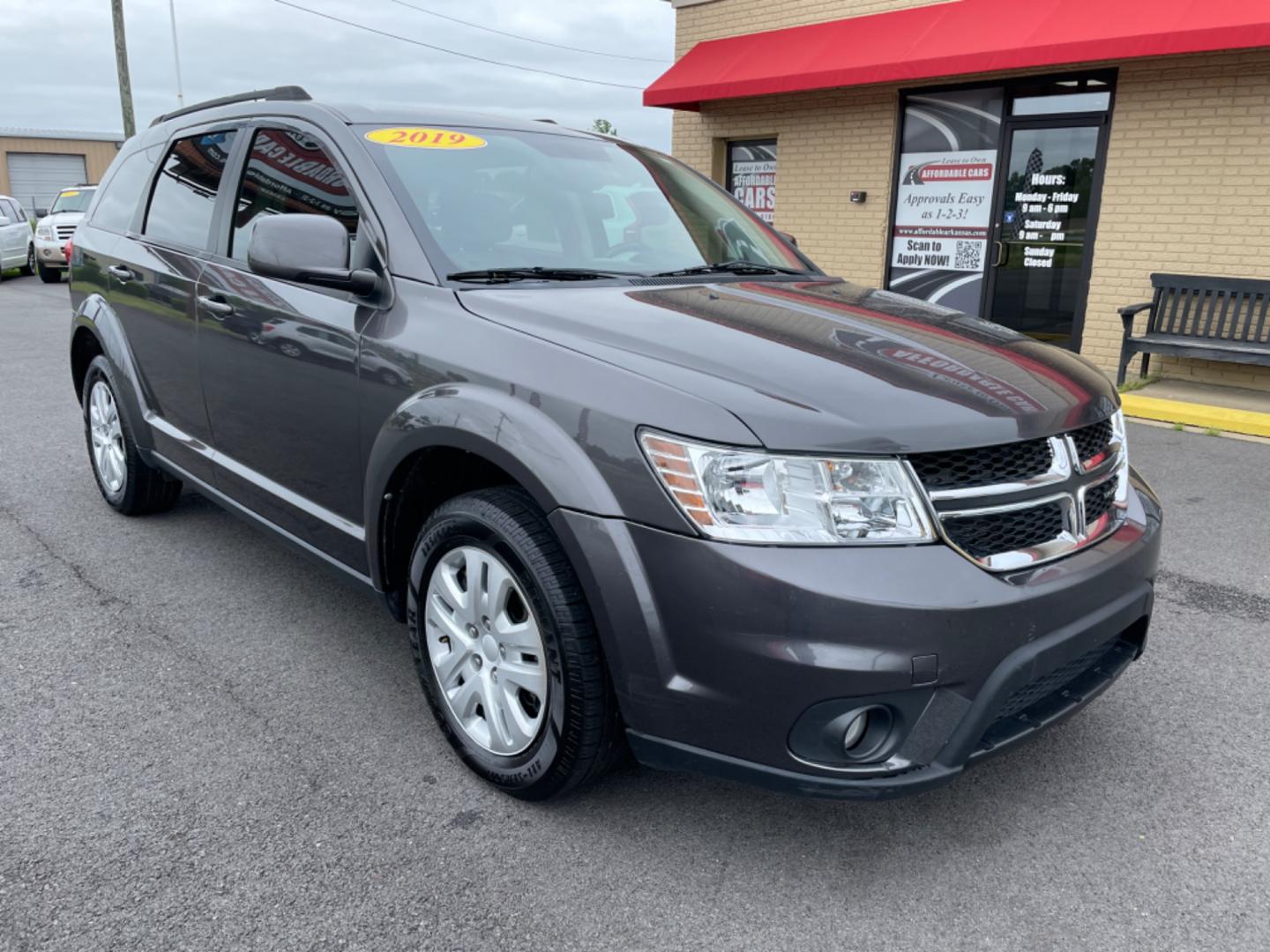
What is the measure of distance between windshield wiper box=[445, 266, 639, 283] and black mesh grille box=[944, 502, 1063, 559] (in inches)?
53.9

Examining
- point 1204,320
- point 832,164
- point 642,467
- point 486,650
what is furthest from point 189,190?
point 832,164

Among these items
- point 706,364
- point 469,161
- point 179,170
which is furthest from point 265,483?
point 706,364

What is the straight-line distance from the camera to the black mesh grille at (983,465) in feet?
7.01

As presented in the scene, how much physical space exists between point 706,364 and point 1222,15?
7268mm

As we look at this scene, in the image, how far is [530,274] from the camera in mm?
2947

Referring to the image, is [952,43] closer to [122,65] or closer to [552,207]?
[552,207]

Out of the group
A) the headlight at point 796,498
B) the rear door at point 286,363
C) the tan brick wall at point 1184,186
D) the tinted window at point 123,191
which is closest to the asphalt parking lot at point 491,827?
the rear door at point 286,363

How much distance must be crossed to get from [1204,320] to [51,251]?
19.6 meters

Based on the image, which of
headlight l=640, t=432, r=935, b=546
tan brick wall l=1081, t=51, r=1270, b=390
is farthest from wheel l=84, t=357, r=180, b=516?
tan brick wall l=1081, t=51, r=1270, b=390

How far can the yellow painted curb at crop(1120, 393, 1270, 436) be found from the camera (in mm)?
7188

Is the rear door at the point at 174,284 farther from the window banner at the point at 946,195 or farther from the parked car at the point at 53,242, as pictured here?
the parked car at the point at 53,242

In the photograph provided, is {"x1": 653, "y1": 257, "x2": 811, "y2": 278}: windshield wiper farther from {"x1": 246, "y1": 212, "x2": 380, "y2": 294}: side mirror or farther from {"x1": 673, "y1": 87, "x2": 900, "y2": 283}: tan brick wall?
{"x1": 673, "y1": 87, "x2": 900, "y2": 283}: tan brick wall

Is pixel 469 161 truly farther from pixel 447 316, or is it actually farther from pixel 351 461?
pixel 351 461

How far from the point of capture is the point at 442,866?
2.38 metres
